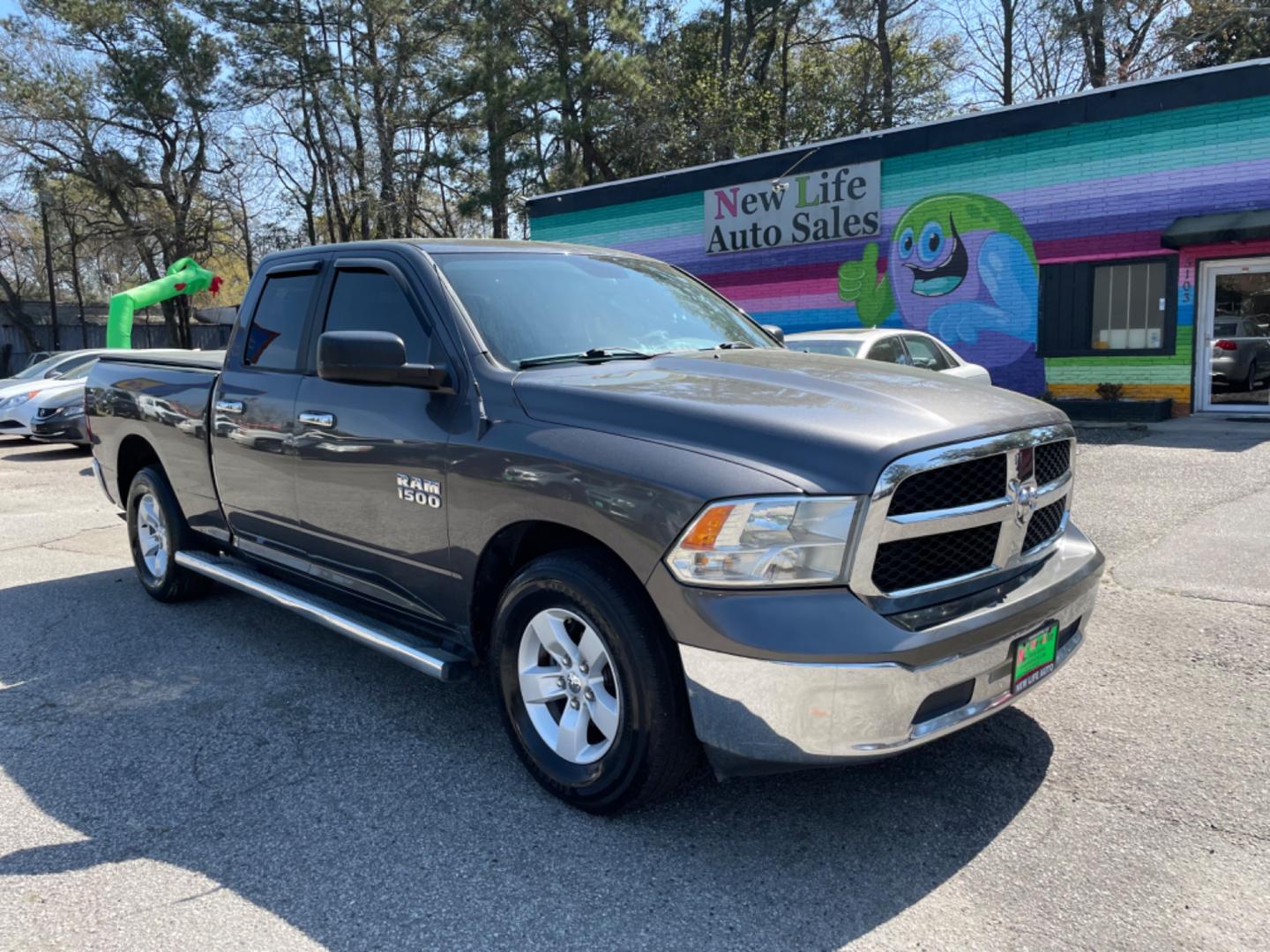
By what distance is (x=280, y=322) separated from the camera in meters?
4.74

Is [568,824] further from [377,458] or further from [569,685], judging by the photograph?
[377,458]

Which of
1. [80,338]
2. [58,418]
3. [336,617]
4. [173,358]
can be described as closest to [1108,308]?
[173,358]

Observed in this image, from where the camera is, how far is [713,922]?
8.55 feet

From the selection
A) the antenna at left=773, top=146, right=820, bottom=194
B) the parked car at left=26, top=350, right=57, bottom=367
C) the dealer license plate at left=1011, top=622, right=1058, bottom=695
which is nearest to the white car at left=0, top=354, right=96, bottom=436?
the parked car at left=26, top=350, right=57, bottom=367

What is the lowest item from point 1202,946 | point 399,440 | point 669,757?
point 1202,946

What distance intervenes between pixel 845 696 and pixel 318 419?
2.61m

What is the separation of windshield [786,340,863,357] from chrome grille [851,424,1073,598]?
606 centimetres

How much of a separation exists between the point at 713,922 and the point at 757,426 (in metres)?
1.40

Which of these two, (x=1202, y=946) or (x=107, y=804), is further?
(x=107, y=804)

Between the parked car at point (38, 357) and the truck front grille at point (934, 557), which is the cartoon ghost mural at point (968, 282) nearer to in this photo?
the truck front grille at point (934, 557)

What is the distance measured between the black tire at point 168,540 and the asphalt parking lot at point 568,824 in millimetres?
746

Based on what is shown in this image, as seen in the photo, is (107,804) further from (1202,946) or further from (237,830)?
(1202,946)

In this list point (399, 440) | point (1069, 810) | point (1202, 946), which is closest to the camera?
point (1202, 946)

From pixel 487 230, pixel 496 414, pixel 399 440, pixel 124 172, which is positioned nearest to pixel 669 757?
pixel 496 414
